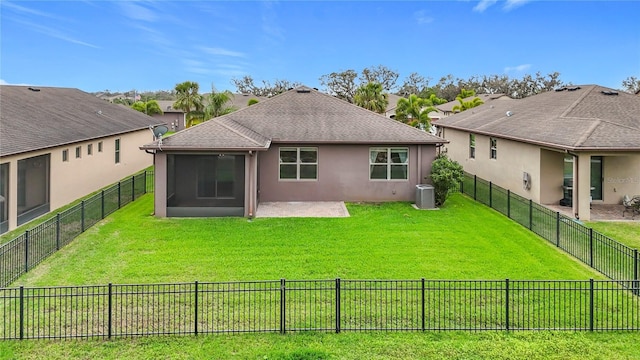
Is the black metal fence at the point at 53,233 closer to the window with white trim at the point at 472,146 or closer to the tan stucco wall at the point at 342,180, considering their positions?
the tan stucco wall at the point at 342,180

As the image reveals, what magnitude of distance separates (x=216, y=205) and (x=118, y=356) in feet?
36.2

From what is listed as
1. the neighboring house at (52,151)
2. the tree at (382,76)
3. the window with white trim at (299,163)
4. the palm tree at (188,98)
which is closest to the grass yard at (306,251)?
the neighboring house at (52,151)

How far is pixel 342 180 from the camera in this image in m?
18.9

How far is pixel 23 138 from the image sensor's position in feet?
49.8

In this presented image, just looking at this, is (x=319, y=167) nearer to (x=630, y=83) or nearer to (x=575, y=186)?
(x=575, y=186)

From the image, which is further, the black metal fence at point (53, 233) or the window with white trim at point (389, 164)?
the window with white trim at point (389, 164)

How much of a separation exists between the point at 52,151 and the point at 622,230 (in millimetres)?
19440

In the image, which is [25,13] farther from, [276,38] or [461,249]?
[276,38]

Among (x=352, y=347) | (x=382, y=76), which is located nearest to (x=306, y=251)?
(x=352, y=347)

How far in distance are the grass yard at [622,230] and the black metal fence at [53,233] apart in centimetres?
1533

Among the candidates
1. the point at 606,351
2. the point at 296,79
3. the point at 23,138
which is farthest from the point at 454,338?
the point at 296,79

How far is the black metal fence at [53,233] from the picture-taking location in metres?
10.2

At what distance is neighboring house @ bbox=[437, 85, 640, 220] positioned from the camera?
50.8ft

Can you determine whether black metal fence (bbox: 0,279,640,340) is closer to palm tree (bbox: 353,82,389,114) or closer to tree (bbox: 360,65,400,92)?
palm tree (bbox: 353,82,389,114)
